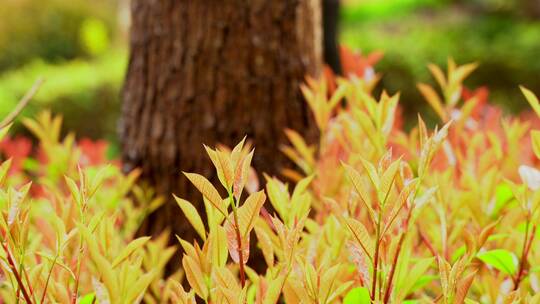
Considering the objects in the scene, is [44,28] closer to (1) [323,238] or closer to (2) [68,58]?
(2) [68,58]

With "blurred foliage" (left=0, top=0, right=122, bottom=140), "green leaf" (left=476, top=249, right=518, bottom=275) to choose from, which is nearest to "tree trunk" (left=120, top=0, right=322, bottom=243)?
"green leaf" (left=476, top=249, right=518, bottom=275)

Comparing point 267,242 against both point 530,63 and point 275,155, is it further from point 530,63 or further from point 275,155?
point 530,63

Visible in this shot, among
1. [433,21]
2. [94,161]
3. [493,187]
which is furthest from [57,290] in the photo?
[433,21]

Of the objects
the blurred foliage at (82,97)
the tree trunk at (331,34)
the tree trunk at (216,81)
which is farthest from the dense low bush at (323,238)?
the blurred foliage at (82,97)

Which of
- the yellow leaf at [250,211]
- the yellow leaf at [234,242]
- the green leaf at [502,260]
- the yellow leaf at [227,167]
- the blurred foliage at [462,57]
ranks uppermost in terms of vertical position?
the yellow leaf at [227,167]

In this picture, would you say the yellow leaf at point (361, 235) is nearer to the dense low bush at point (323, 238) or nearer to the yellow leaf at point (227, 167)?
the dense low bush at point (323, 238)
